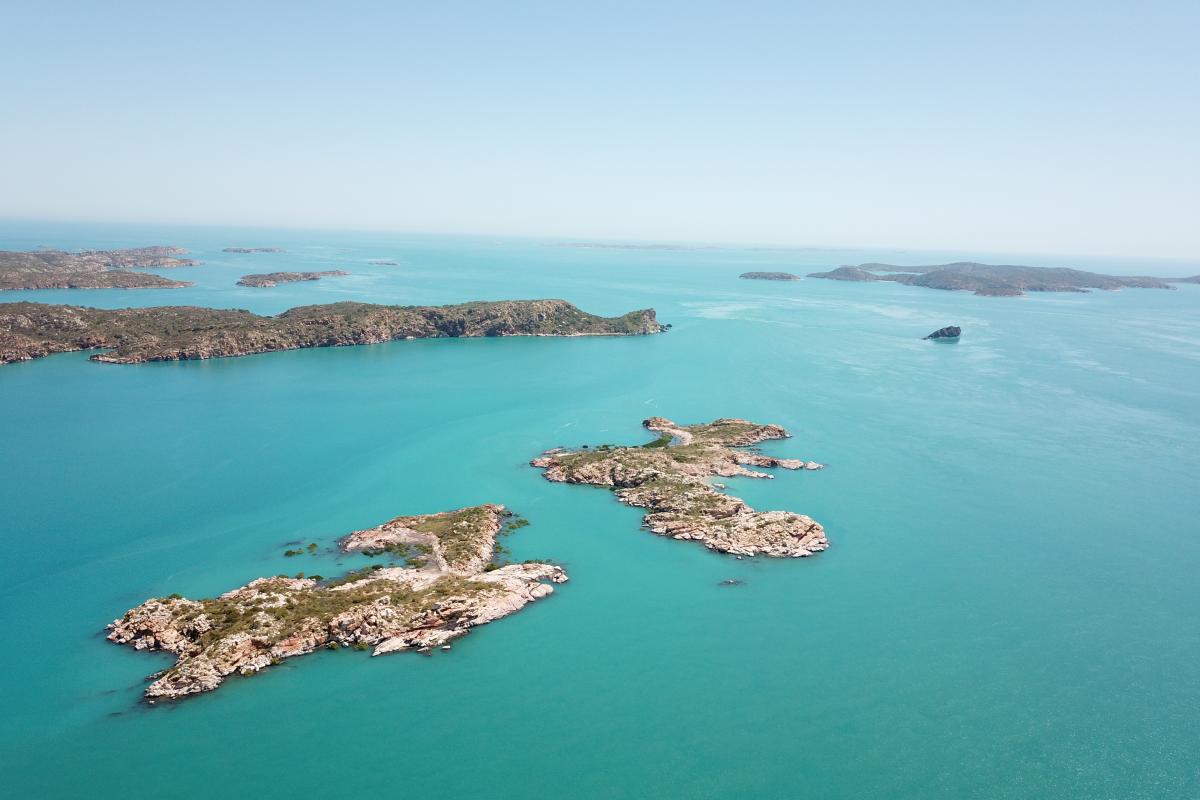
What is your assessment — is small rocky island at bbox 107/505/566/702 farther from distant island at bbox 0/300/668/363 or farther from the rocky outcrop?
the rocky outcrop

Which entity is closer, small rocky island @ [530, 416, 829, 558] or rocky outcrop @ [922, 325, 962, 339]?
small rocky island @ [530, 416, 829, 558]

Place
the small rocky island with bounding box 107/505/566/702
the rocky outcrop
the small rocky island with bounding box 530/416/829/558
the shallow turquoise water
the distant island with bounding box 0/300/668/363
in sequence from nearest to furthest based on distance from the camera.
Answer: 1. the shallow turquoise water
2. the small rocky island with bounding box 107/505/566/702
3. the small rocky island with bounding box 530/416/829/558
4. the distant island with bounding box 0/300/668/363
5. the rocky outcrop

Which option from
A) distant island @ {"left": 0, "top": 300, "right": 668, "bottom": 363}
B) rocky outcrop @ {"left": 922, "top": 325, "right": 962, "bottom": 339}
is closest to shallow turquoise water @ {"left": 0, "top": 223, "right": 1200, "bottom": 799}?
distant island @ {"left": 0, "top": 300, "right": 668, "bottom": 363}

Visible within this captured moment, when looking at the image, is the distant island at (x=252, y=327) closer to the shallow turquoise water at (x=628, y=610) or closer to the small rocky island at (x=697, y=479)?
the shallow turquoise water at (x=628, y=610)

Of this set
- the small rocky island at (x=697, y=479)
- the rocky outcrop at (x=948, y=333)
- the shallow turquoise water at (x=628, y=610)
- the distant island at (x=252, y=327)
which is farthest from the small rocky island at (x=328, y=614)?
the rocky outcrop at (x=948, y=333)

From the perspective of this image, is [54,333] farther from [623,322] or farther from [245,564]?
[623,322]

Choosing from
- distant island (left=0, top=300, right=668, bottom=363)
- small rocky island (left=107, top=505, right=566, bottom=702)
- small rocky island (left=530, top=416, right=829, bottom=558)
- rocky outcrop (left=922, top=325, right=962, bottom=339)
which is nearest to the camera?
small rocky island (left=107, top=505, right=566, bottom=702)
